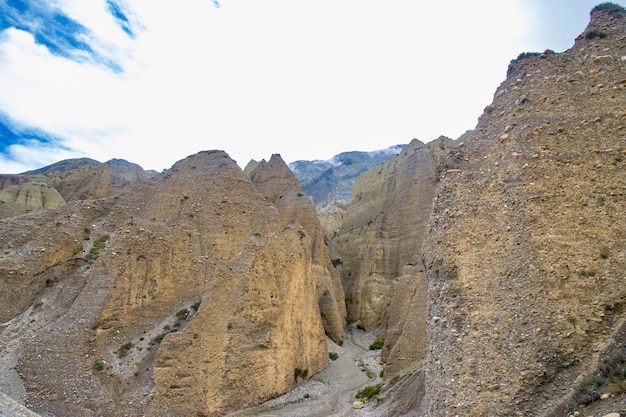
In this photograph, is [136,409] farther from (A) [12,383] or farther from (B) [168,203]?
(B) [168,203]

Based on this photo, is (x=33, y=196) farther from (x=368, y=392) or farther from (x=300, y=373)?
(x=368, y=392)

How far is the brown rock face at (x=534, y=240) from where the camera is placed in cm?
829

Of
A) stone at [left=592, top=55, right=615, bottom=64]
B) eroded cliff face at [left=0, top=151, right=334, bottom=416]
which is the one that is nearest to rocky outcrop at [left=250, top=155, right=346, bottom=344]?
eroded cliff face at [left=0, top=151, right=334, bottom=416]

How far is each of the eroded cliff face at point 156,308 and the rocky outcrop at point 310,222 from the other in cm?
668

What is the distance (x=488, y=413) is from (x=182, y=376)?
14.2 m

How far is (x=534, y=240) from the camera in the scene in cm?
991

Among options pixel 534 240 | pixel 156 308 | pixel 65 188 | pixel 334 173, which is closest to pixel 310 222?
pixel 156 308

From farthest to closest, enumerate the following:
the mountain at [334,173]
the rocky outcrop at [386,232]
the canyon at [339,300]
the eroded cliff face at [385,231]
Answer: the mountain at [334,173], the rocky outcrop at [386,232], the eroded cliff face at [385,231], the canyon at [339,300]

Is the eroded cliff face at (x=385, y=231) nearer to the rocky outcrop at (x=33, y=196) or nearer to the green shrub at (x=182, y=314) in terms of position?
the green shrub at (x=182, y=314)

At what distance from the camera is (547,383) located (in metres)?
7.97

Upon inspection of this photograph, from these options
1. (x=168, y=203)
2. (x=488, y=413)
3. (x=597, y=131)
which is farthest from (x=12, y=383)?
(x=597, y=131)

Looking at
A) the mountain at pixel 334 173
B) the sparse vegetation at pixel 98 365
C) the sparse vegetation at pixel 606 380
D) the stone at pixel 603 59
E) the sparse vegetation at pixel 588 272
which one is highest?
the mountain at pixel 334 173

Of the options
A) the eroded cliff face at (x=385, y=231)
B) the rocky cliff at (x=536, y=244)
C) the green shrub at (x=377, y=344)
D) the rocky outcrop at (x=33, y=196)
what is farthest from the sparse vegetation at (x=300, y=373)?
the rocky outcrop at (x=33, y=196)

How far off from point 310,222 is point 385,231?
42.1 feet
